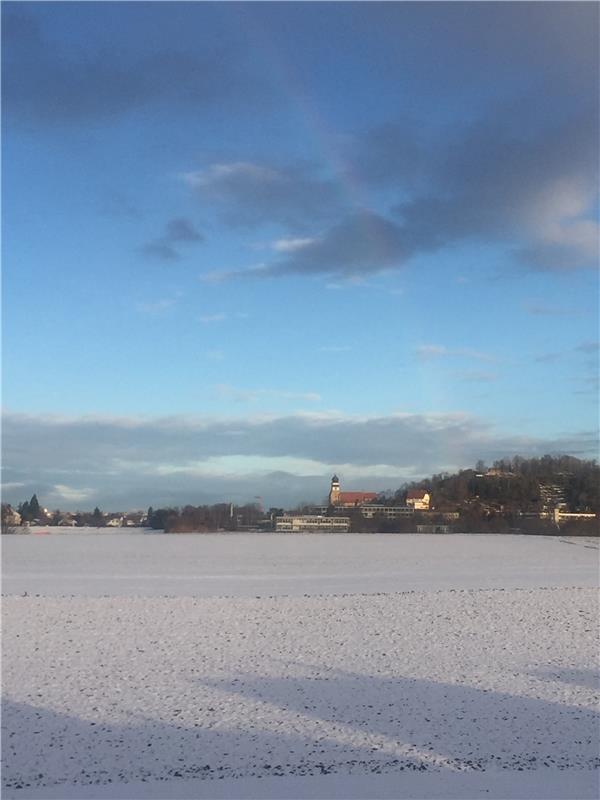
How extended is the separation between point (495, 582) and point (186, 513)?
3562 cm

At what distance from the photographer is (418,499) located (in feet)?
187

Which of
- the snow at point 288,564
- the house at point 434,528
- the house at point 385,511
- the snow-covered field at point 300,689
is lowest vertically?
the snow-covered field at point 300,689

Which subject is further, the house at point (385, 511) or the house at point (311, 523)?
the house at point (385, 511)

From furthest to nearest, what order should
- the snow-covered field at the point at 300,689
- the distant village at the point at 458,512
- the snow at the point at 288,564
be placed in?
the distant village at the point at 458,512 < the snow at the point at 288,564 < the snow-covered field at the point at 300,689

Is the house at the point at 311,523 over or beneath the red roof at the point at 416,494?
beneath

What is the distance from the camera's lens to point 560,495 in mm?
50594

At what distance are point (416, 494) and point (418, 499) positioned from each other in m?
0.91

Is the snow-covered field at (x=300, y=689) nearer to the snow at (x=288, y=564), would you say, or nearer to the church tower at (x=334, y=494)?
the snow at (x=288, y=564)

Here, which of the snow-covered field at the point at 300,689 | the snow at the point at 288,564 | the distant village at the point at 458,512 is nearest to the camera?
the snow-covered field at the point at 300,689

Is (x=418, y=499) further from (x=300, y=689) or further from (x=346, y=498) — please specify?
(x=300, y=689)

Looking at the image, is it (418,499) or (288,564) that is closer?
(288,564)

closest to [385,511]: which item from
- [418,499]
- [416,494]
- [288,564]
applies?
[418,499]

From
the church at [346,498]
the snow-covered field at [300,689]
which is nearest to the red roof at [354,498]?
the church at [346,498]

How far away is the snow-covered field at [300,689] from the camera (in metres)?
7.43
